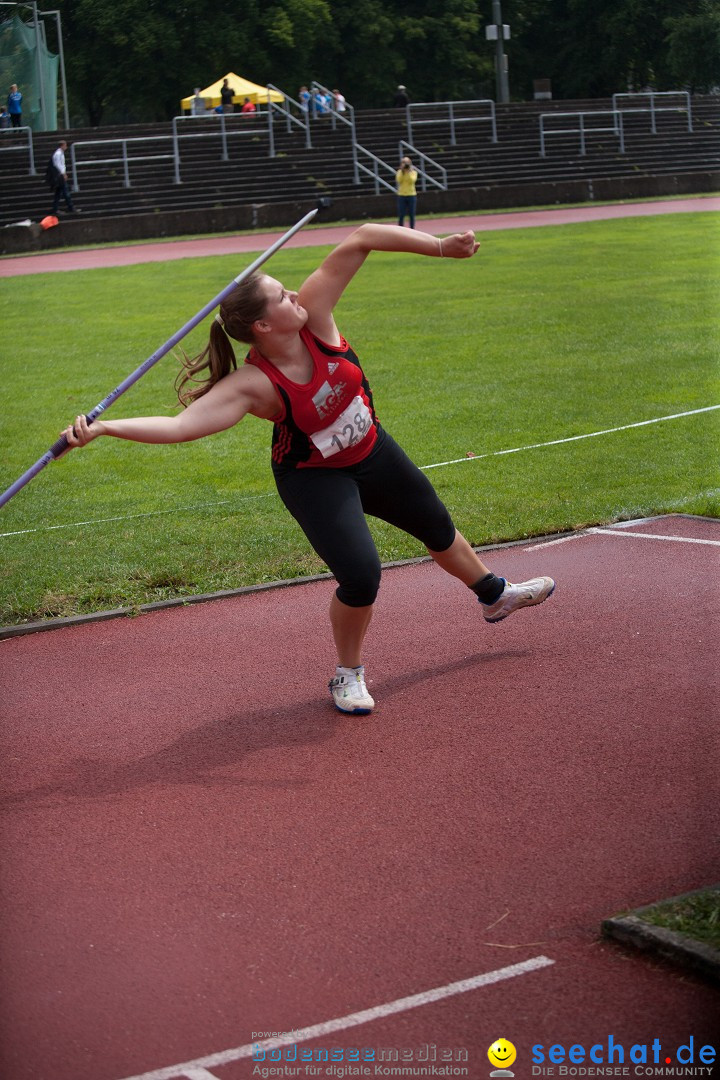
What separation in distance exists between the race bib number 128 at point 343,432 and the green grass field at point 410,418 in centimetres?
237

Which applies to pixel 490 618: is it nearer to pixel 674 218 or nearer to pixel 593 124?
pixel 674 218

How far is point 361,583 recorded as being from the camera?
5.44m

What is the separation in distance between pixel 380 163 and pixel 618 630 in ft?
111

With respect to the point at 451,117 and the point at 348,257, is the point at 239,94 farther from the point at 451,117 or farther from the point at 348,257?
the point at 348,257

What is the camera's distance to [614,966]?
11.4 ft

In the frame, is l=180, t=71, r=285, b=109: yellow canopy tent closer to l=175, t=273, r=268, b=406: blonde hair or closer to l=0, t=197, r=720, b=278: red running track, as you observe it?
l=0, t=197, r=720, b=278: red running track

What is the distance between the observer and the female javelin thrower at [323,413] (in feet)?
16.8

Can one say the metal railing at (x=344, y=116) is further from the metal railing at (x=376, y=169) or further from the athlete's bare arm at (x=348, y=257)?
the athlete's bare arm at (x=348, y=257)

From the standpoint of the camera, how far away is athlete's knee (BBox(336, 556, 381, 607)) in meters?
5.41

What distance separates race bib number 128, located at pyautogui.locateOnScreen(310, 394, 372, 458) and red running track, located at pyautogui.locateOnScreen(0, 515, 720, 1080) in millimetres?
1136

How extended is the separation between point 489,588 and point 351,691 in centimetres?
99

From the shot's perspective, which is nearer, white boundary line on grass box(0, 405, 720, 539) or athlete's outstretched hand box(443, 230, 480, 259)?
athlete's outstretched hand box(443, 230, 480, 259)

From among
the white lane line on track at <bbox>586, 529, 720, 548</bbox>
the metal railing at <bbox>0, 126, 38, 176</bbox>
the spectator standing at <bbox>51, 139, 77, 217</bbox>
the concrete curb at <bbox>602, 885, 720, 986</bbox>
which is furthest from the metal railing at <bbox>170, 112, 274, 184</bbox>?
the concrete curb at <bbox>602, 885, 720, 986</bbox>

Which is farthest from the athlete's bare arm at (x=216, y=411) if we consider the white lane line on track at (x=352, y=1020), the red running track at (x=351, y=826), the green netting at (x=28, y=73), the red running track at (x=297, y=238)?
the green netting at (x=28, y=73)
